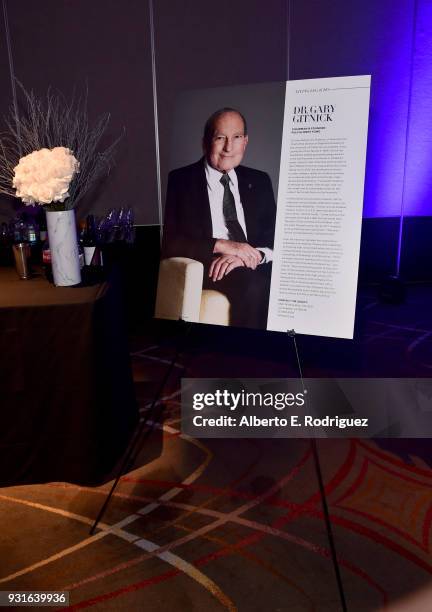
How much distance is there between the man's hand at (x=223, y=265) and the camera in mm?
1950

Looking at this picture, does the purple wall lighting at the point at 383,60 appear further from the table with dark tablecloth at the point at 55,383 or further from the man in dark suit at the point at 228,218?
the table with dark tablecloth at the point at 55,383

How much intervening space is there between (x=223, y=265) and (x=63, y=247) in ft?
1.90

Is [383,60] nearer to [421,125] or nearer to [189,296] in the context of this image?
[421,125]

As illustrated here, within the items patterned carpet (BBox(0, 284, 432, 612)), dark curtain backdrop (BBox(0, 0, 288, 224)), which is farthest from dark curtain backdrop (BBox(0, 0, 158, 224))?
patterned carpet (BBox(0, 284, 432, 612))

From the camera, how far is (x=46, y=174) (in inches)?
67.9

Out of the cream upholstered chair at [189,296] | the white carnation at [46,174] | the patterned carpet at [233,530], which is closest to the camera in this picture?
the patterned carpet at [233,530]

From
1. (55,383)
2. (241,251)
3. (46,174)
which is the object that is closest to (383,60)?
(241,251)

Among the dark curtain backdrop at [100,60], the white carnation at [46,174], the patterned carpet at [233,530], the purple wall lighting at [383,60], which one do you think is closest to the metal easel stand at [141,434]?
the patterned carpet at [233,530]

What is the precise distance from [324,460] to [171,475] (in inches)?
24.4

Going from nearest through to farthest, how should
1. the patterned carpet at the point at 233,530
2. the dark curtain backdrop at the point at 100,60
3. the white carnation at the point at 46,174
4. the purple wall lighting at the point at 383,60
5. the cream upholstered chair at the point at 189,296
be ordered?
the patterned carpet at the point at 233,530 < the white carnation at the point at 46,174 < the cream upholstered chair at the point at 189,296 < the dark curtain backdrop at the point at 100,60 < the purple wall lighting at the point at 383,60

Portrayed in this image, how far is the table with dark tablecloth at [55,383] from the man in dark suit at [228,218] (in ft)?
1.28

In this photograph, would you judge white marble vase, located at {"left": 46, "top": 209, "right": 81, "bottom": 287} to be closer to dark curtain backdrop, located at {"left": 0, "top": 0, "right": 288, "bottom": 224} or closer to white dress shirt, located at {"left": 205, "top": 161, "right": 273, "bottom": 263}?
white dress shirt, located at {"left": 205, "top": 161, "right": 273, "bottom": 263}

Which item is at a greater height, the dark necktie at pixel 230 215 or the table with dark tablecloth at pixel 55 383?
the dark necktie at pixel 230 215

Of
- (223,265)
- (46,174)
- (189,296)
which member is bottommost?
(189,296)
